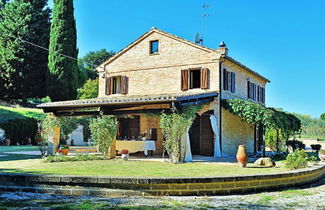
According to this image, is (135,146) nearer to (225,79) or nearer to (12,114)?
(225,79)

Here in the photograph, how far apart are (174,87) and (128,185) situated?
10.9 metres

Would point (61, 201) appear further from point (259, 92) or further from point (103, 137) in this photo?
point (259, 92)

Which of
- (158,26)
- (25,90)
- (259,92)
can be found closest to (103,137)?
(158,26)

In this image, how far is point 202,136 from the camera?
1667cm

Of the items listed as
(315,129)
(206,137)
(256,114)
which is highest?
(256,114)

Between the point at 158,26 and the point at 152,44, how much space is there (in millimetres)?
1130

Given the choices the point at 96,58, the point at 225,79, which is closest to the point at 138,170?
the point at 225,79

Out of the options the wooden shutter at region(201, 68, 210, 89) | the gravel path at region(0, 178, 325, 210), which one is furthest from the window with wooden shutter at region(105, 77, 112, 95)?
the gravel path at region(0, 178, 325, 210)

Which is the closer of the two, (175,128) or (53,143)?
(175,128)

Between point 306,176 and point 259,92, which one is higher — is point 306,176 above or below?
below

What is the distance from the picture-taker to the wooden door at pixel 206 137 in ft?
54.0

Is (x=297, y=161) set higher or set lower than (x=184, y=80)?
lower

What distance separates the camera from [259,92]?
23281 mm

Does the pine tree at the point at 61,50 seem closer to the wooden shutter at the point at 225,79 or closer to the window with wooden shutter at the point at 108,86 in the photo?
the window with wooden shutter at the point at 108,86
